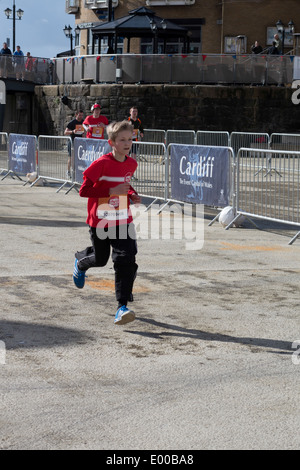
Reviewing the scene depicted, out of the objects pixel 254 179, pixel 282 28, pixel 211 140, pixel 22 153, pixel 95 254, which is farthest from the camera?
pixel 282 28

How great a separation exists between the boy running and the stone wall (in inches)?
1177

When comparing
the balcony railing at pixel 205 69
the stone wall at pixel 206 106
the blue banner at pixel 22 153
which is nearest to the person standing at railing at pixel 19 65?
the stone wall at pixel 206 106

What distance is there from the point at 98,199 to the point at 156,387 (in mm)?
2120

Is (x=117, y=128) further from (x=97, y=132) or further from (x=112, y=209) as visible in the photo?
(x=97, y=132)

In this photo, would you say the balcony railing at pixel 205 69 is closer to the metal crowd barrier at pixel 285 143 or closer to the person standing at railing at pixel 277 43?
the person standing at railing at pixel 277 43

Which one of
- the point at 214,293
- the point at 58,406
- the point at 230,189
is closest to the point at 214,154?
the point at 230,189

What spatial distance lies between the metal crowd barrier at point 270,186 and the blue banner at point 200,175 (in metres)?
0.24

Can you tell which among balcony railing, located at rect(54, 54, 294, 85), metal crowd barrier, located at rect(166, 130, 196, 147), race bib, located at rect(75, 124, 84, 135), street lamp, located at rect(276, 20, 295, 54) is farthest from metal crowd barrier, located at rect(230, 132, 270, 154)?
street lamp, located at rect(276, 20, 295, 54)

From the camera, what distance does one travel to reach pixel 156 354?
233 inches

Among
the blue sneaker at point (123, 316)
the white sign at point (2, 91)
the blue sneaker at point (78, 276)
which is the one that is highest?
the white sign at point (2, 91)

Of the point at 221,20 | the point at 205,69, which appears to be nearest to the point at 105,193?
the point at 205,69

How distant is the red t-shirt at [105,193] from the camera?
6797 mm

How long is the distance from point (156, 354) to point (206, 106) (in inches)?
1236
